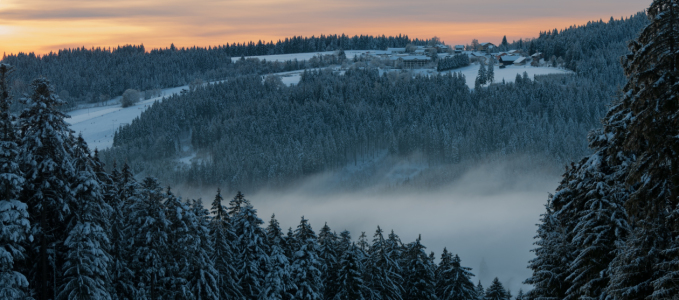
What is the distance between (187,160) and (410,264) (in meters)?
156

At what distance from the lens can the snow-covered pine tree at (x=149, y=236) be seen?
31.2 meters

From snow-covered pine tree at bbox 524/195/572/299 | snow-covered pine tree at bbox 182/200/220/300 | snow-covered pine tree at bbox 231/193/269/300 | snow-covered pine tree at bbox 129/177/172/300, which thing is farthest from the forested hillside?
snow-covered pine tree at bbox 129/177/172/300

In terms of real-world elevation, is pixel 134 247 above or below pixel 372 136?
above

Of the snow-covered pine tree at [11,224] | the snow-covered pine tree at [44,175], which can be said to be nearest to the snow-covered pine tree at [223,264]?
the snow-covered pine tree at [44,175]

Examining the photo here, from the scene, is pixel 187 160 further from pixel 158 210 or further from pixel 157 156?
pixel 158 210

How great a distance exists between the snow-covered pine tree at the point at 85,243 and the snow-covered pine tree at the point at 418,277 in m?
26.1

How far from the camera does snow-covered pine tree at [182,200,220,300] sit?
33447 mm

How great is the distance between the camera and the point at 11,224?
72.2ft

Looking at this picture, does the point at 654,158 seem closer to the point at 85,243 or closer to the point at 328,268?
the point at 85,243

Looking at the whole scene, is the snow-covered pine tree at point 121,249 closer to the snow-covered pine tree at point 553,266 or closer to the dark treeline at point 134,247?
the dark treeline at point 134,247

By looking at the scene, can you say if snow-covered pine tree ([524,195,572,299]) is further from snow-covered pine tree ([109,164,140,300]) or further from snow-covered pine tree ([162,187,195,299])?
snow-covered pine tree ([109,164,140,300])

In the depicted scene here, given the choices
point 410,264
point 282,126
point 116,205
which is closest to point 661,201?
point 116,205

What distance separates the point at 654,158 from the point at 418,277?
3212 centimetres

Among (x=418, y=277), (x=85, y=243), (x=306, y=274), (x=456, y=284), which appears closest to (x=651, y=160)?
(x=85, y=243)
